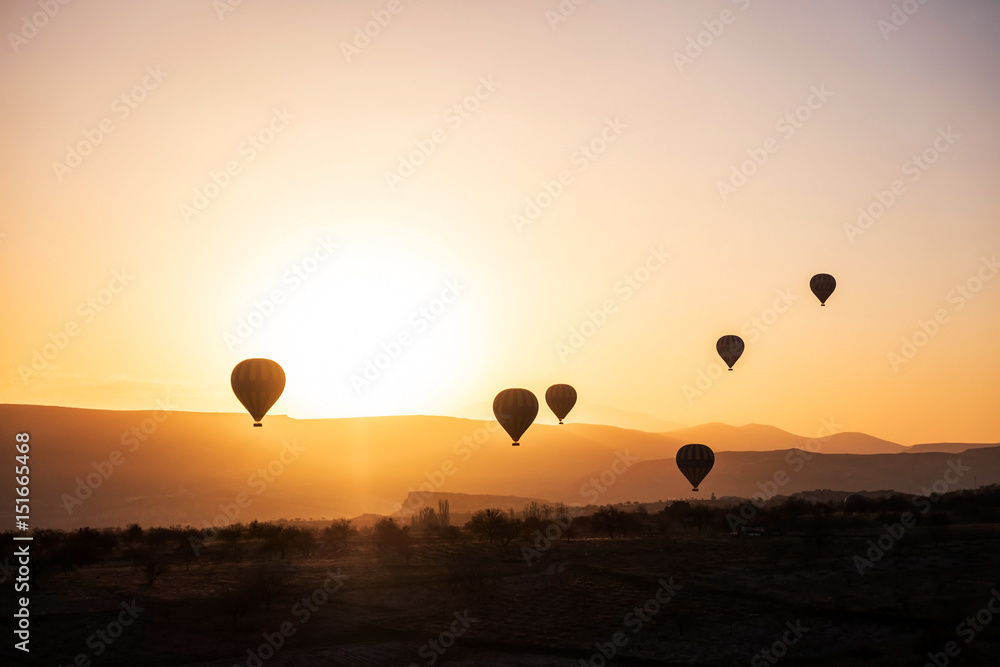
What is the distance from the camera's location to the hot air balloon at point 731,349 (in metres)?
71.8

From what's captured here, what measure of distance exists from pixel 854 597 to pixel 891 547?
11.4m

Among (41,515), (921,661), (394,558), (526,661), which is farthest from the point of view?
(41,515)

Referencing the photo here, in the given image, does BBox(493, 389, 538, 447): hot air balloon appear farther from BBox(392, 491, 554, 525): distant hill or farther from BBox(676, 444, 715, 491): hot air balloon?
BBox(392, 491, 554, 525): distant hill

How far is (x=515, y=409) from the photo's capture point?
60.9 metres

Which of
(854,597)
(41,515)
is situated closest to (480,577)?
(854,597)

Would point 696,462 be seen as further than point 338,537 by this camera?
Yes

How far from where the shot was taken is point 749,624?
104 ft

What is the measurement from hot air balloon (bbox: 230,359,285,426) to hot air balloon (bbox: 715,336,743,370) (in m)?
38.8

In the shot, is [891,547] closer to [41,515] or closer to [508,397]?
[508,397]

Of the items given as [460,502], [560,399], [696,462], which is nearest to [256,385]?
[560,399]

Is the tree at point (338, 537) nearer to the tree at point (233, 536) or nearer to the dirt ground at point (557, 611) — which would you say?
the tree at point (233, 536)

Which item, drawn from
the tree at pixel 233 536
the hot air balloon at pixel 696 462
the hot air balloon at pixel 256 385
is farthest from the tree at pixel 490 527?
the hot air balloon at pixel 256 385

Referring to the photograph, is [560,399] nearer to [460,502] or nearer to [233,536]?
[233,536]

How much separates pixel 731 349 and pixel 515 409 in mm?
22195
